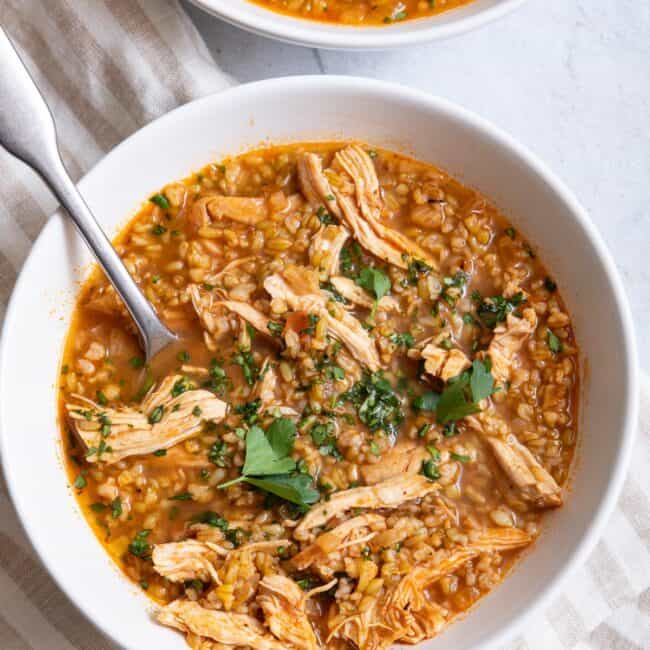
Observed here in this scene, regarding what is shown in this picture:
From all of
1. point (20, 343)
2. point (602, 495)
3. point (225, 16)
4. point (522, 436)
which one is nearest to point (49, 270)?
point (20, 343)

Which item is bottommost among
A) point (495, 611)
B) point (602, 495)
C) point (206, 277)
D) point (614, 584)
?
point (614, 584)

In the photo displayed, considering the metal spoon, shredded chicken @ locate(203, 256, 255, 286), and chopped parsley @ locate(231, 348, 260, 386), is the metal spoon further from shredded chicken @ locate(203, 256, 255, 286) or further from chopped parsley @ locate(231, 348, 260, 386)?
chopped parsley @ locate(231, 348, 260, 386)

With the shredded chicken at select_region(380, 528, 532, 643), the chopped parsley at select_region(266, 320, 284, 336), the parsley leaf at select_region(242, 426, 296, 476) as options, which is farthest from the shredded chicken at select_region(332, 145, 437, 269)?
the shredded chicken at select_region(380, 528, 532, 643)

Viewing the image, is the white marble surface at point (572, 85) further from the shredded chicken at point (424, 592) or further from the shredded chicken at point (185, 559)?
the shredded chicken at point (185, 559)

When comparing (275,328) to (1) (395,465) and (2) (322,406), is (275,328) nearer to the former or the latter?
(2) (322,406)

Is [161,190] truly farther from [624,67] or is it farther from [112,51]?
[624,67]

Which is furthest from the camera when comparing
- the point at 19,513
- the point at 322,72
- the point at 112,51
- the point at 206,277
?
the point at 322,72

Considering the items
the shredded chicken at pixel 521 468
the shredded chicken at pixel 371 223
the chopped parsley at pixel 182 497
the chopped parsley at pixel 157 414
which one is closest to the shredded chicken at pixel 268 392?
the chopped parsley at pixel 157 414
